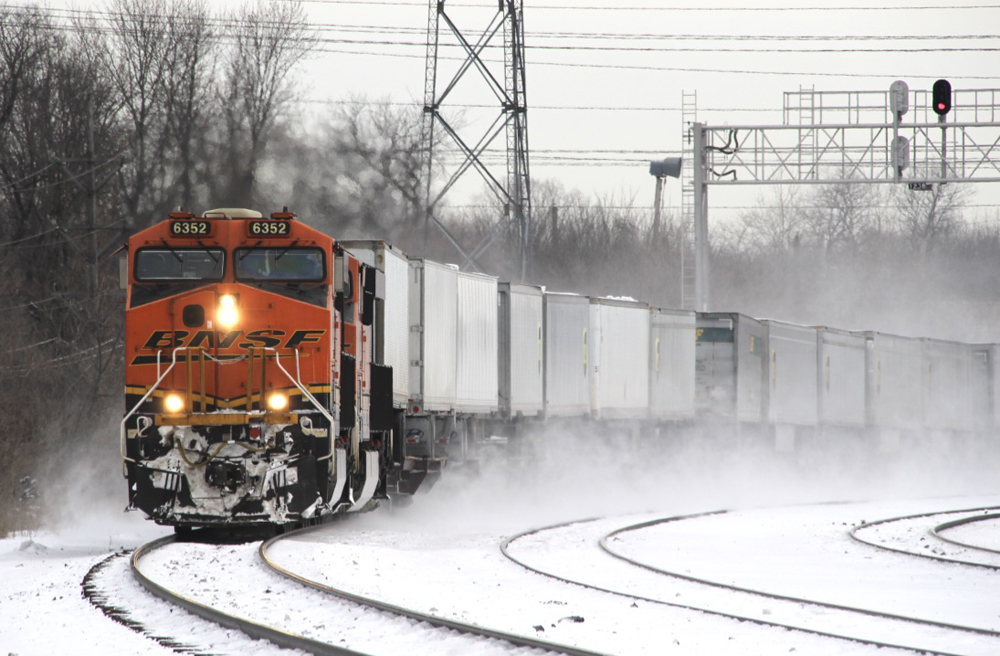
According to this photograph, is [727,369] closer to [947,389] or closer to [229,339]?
[947,389]

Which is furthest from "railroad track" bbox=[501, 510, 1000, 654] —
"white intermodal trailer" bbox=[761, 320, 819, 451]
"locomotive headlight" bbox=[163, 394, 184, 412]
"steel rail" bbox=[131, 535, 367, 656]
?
"white intermodal trailer" bbox=[761, 320, 819, 451]

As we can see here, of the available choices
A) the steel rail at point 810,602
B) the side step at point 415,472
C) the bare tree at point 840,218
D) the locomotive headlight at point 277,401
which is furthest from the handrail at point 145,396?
the bare tree at point 840,218

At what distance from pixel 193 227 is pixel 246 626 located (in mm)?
6402

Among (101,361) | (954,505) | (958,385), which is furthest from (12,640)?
(958,385)

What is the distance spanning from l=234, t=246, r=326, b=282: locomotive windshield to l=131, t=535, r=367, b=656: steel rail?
382 cm

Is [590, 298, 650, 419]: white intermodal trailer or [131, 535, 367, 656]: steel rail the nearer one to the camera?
[131, 535, 367, 656]: steel rail

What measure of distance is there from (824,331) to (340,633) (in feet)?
87.9

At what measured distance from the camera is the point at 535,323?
23.8 meters

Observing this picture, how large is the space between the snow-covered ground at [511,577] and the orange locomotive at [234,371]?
70cm

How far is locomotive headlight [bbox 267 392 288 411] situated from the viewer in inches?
525

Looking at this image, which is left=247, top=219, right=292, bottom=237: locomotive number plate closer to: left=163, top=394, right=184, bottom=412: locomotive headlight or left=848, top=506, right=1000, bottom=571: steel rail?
left=163, top=394, right=184, bottom=412: locomotive headlight

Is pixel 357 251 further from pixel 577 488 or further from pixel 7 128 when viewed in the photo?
pixel 7 128

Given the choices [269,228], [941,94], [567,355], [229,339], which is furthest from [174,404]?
[941,94]

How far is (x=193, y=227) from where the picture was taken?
547 inches
